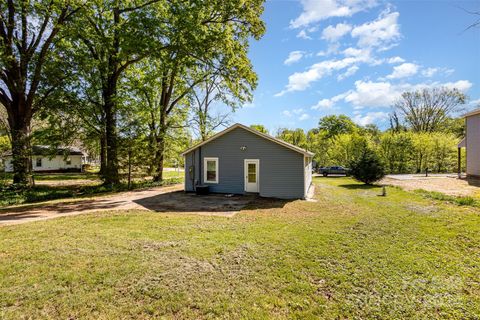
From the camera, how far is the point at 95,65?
1600cm

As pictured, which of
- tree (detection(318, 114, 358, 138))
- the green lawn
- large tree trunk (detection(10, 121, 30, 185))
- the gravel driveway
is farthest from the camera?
tree (detection(318, 114, 358, 138))

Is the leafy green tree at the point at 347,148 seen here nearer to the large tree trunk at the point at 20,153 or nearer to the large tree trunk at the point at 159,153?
the large tree trunk at the point at 159,153

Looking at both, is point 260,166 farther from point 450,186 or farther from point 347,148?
point 347,148

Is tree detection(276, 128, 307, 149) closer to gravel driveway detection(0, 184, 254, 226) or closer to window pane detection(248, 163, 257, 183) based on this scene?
window pane detection(248, 163, 257, 183)

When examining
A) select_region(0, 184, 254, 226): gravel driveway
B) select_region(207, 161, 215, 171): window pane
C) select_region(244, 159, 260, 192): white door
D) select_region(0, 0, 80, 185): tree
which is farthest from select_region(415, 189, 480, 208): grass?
select_region(0, 0, 80, 185): tree

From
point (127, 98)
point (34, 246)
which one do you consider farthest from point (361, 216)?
point (127, 98)

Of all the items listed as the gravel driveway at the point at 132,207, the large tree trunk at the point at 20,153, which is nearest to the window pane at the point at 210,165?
the gravel driveway at the point at 132,207

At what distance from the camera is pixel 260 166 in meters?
12.3

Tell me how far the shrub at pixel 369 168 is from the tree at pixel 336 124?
34.3m

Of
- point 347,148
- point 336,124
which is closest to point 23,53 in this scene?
point 347,148

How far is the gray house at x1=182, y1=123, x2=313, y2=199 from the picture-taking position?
38.5 feet

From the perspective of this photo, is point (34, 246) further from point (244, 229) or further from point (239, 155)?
point (239, 155)

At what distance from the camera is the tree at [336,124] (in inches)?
1992

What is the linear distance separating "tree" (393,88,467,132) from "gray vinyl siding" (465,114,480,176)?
24374 millimetres
